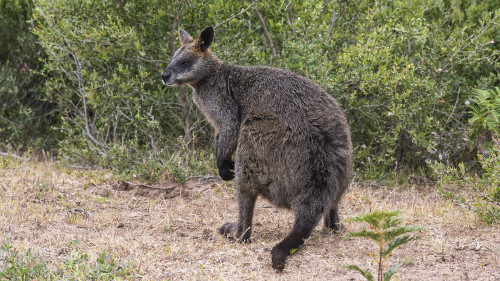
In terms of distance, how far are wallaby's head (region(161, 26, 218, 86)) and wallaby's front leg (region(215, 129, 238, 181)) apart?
692 mm

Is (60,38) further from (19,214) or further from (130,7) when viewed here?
(19,214)

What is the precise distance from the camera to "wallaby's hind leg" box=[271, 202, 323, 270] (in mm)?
4652

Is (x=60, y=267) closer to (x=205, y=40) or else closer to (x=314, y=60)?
(x=205, y=40)

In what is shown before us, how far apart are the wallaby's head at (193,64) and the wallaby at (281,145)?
0.67 feet

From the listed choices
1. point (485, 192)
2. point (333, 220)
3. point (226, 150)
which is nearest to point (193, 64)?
point (226, 150)

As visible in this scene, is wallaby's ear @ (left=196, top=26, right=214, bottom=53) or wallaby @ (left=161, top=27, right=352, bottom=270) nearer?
wallaby @ (left=161, top=27, right=352, bottom=270)

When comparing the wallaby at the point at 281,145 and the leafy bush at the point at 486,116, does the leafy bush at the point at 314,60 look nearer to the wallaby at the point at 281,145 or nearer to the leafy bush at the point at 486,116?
the leafy bush at the point at 486,116

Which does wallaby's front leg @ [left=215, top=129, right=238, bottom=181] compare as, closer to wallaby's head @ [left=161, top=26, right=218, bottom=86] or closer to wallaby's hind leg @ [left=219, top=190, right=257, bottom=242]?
wallaby's hind leg @ [left=219, top=190, right=257, bottom=242]

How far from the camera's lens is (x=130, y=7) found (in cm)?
750

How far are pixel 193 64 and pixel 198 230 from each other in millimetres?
1679

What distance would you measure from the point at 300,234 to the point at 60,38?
4.73 m

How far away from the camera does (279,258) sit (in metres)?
4.61

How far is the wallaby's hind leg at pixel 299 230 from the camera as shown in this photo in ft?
15.3

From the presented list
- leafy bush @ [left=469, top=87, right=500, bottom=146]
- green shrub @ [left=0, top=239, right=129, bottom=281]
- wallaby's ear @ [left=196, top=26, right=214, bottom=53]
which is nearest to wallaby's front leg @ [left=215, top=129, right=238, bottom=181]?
wallaby's ear @ [left=196, top=26, right=214, bottom=53]
